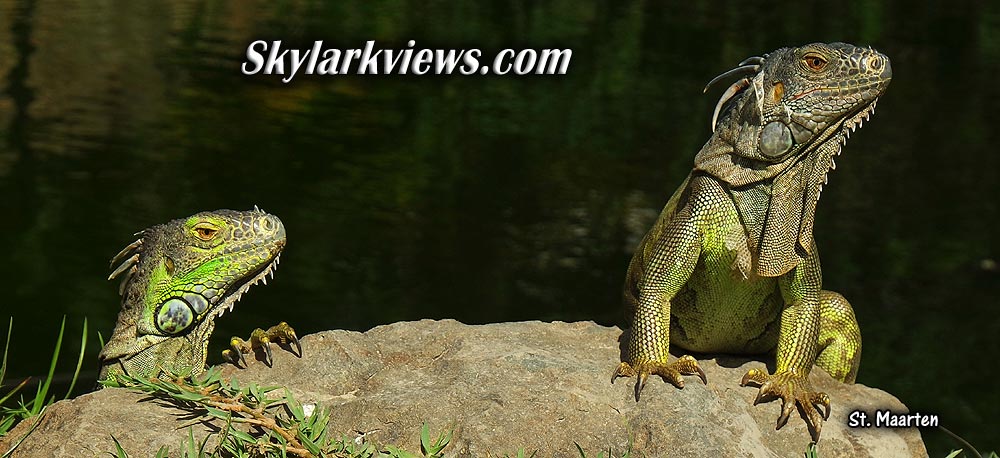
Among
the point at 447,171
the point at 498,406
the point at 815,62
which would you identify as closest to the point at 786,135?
the point at 815,62

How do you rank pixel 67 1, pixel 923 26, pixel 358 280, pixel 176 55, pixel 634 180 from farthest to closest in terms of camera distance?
pixel 923 26, pixel 67 1, pixel 176 55, pixel 634 180, pixel 358 280

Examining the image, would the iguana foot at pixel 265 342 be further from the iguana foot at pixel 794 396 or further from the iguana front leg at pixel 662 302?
the iguana foot at pixel 794 396

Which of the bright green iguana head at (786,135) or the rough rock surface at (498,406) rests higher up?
the bright green iguana head at (786,135)

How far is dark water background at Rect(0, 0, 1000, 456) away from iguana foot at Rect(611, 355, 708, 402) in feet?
12.3

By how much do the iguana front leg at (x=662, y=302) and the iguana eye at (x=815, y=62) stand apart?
68cm

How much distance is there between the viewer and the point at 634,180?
41.1 feet

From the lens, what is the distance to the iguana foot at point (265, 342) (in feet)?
16.0

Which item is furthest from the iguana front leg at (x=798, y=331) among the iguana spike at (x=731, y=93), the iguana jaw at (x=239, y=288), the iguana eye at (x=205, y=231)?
the iguana eye at (x=205, y=231)

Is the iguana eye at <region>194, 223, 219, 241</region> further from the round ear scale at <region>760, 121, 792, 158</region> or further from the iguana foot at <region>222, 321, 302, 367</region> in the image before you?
the round ear scale at <region>760, 121, 792, 158</region>

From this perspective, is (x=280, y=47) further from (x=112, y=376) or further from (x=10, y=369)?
(x=112, y=376)

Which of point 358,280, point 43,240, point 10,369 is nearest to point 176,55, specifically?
point 43,240

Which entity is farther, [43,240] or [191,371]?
[43,240]

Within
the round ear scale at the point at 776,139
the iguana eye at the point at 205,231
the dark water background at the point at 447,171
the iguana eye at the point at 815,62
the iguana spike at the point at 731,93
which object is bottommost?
the dark water background at the point at 447,171

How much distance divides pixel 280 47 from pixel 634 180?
4464mm
